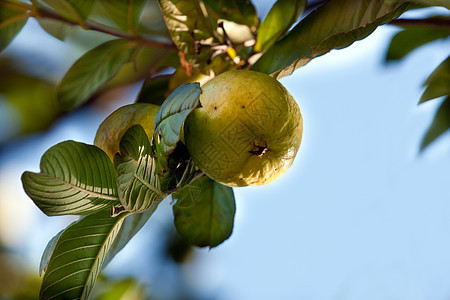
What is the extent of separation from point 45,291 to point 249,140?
49 centimetres

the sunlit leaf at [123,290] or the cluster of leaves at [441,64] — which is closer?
the cluster of leaves at [441,64]

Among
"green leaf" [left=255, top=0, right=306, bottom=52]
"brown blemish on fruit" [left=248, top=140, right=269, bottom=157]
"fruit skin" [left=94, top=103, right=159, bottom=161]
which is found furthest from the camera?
"green leaf" [left=255, top=0, right=306, bottom=52]

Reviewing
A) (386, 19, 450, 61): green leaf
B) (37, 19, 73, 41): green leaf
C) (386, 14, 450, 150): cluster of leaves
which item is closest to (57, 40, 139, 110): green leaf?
(37, 19, 73, 41): green leaf

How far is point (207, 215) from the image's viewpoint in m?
1.23


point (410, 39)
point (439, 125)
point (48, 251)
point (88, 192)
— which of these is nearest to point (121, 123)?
point (88, 192)

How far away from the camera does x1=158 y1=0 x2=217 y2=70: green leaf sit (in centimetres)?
105

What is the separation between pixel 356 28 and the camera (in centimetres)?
83

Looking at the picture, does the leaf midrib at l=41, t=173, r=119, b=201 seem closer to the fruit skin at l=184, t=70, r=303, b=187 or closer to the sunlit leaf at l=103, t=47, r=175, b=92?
the fruit skin at l=184, t=70, r=303, b=187

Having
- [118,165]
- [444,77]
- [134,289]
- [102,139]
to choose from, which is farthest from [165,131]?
[134,289]

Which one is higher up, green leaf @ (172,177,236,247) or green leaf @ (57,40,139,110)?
green leaf @ (57,40,139,110)

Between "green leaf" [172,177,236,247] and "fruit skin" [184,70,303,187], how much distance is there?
1.01 feet

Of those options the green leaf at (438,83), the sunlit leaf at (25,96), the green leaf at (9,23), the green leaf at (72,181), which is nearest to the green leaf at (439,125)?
the green leaf at (438,83)

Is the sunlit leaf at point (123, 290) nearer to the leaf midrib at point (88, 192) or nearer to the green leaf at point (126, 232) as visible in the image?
the green leaf at point (126, 232)

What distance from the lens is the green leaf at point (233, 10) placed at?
119 cm
